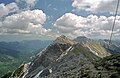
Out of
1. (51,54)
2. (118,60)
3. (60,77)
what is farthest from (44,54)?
(118,60)

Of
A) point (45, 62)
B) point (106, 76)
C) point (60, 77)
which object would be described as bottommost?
point (45, 62)

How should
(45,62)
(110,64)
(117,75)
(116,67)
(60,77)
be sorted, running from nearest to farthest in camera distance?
(117,75), (116,67), (110,64), (60,77), (45,62)

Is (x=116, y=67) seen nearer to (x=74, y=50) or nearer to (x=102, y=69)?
(x=102, y=69)

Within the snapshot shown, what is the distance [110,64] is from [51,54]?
138125mm

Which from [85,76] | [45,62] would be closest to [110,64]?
[85,76]

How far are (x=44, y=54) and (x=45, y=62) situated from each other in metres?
13.9

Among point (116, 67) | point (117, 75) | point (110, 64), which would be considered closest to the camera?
point (117, 75)

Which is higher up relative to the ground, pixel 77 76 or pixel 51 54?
pixel 77 76

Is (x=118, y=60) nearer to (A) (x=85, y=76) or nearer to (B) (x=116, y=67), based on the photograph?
(B) (x=116, y=67)

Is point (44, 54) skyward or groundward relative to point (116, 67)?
groundward

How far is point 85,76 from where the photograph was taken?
5341 cm

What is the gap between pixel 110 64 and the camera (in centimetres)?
5466

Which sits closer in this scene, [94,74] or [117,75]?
[117,75]

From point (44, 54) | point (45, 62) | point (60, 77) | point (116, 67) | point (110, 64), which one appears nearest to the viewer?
point (116, 67)
